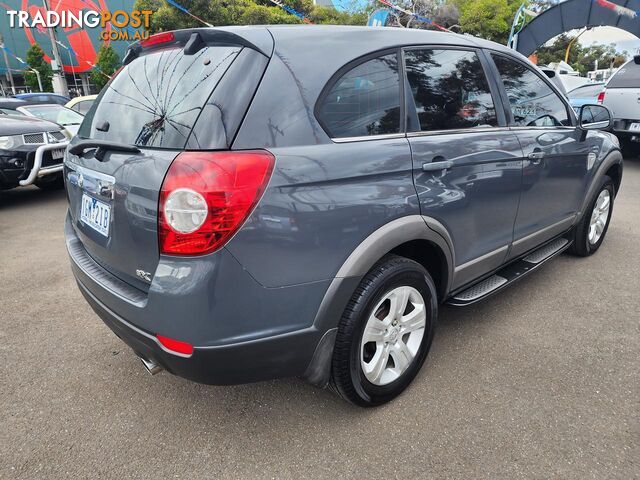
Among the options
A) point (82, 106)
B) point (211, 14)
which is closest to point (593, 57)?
point (211, 14)

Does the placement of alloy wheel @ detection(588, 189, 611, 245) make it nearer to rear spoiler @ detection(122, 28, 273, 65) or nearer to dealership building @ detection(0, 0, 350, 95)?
rear spoiler @ detection(122, 28, 273, 65)

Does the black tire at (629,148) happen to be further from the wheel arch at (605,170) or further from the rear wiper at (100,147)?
the rear wiper at (100,147)

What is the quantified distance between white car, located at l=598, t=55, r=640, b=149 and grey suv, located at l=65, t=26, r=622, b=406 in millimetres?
7275

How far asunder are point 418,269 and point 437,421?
0.72 meters

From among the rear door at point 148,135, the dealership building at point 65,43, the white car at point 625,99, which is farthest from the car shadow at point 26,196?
the dealership building at point 65,43

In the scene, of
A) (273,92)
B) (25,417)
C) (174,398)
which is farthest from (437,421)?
(25,417)

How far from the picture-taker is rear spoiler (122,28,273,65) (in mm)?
1748

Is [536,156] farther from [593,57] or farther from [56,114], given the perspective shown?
[593,57]

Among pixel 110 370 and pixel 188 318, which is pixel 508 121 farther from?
pixel 110 370

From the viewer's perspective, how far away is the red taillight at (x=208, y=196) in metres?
1.54

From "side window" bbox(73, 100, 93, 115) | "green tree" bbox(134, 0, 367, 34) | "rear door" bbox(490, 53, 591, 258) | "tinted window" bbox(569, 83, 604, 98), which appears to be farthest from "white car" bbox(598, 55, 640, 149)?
"green tree" bbox(134, 0, 367, 34)

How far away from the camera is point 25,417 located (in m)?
2.19

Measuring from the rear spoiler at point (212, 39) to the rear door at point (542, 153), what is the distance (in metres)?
1.61

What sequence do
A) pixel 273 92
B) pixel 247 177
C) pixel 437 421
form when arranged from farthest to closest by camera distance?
1. pixel 437 421
2. pixel 273 92
3. pixel 247 177
